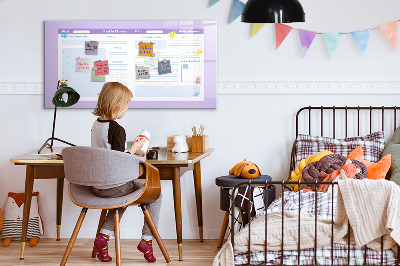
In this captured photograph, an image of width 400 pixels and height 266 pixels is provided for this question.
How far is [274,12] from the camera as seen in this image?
3.11 meters

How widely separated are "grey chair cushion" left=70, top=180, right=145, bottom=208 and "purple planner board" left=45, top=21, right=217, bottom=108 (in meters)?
1.10

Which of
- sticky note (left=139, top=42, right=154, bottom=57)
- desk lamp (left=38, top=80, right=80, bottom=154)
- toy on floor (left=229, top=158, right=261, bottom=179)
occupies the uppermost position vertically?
sticky note (left=139, top=42, right=154, bottom=57)

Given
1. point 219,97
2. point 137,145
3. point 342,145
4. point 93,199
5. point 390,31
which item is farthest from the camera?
point 219,97

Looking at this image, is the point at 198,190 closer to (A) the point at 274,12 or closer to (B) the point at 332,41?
(B) the point at 332,41

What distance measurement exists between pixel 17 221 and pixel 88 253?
26.3 inches

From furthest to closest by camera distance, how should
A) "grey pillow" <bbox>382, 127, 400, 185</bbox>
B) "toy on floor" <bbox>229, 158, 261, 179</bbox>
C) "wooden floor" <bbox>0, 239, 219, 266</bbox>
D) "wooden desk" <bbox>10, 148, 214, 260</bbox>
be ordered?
"toy on floor" <bbox>229, 158, 261, 179</bbox> → "grey pillow" <bbox>382, 127, 400, 185</bbox> → "wooden floor" <bbox>0, 239, 219, 266</bbox> → "wooden desk" <bbox>10, 148, 214, 260</bbox>

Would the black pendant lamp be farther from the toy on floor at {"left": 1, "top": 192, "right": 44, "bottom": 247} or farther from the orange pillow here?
the toy on floor at {"left": 1, "top": 192, "right": 44, "bottom": 247}

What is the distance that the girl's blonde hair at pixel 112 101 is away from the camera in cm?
346

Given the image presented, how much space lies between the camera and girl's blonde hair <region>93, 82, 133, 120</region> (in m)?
3.46

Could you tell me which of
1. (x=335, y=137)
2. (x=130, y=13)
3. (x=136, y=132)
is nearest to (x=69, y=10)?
(x=130, y=13)

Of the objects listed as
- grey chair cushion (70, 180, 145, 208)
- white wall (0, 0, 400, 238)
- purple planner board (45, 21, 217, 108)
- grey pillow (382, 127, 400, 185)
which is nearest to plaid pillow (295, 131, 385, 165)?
grey pillow (382, 127, 400, 185)

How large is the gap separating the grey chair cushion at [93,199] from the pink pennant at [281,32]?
63.3 inches

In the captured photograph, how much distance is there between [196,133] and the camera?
4160mm

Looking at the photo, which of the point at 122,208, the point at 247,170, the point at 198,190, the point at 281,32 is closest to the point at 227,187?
the point at 247,170
